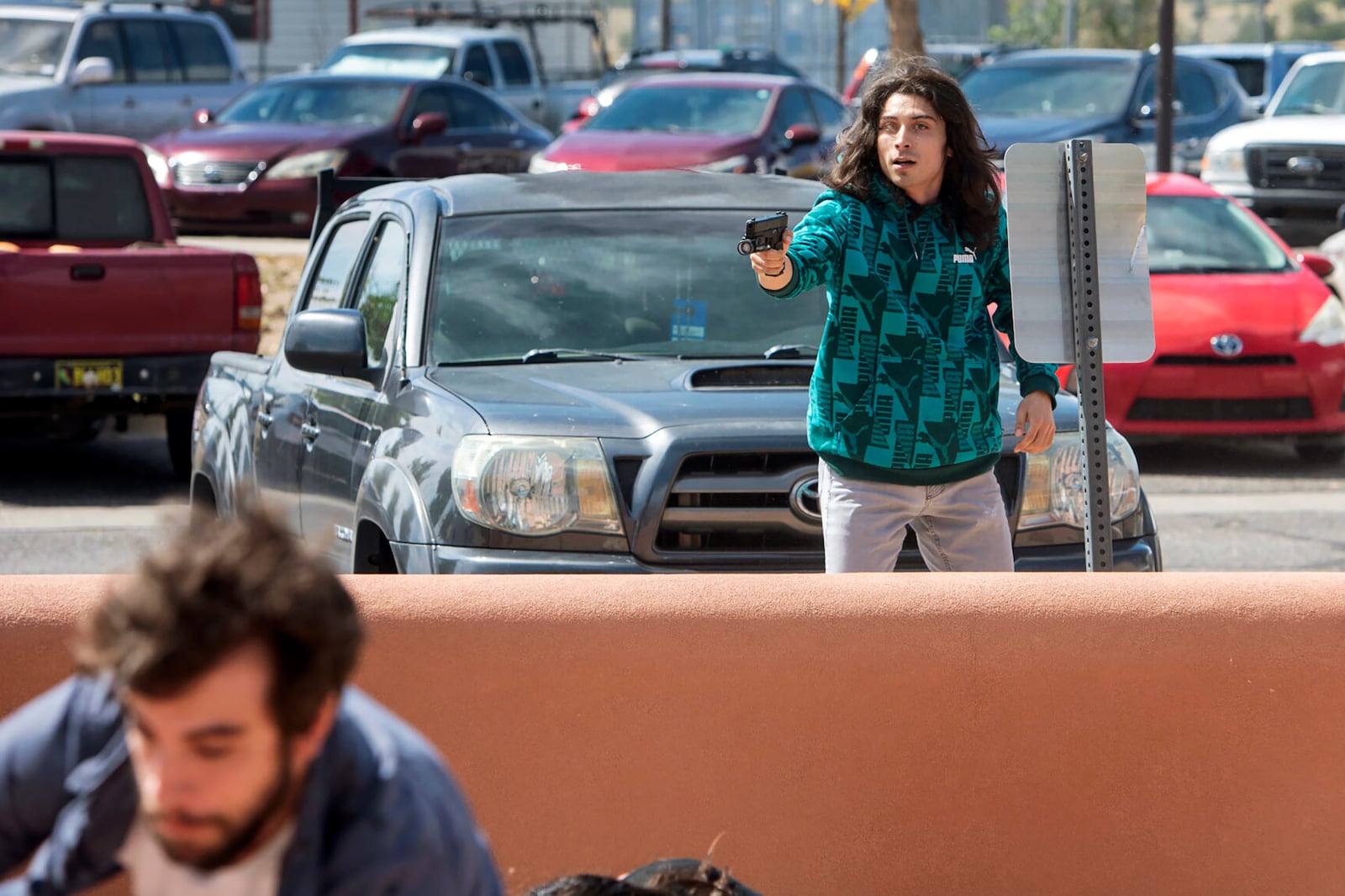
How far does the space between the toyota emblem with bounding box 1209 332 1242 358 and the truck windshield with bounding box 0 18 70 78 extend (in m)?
13.1

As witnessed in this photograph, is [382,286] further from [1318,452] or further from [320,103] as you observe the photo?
[320,103]

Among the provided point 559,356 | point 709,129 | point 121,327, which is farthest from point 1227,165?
point 559,356

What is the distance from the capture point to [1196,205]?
12.2 metres

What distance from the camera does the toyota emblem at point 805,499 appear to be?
4902mm

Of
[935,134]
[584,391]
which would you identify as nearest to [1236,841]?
[935,134]

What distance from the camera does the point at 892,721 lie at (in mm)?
3602

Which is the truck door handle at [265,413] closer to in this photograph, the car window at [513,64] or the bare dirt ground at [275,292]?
the bare dirt ground at [275,292]

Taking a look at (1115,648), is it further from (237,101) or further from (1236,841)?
(237,101)

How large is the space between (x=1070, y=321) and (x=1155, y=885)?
1.40 meters

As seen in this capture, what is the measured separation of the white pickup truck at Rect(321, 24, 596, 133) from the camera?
2331cm

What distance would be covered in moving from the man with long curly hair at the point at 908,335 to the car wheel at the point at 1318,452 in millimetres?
7373

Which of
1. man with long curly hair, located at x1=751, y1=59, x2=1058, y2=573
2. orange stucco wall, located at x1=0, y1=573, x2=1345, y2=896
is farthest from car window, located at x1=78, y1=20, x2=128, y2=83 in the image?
orange stucco wall, located at x1=0, y1=573, x2=1345, y2=896

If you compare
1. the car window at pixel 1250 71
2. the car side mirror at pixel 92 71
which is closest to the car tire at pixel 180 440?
the car side mirror at pixel 92 71

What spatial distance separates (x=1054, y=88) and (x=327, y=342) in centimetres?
1356
